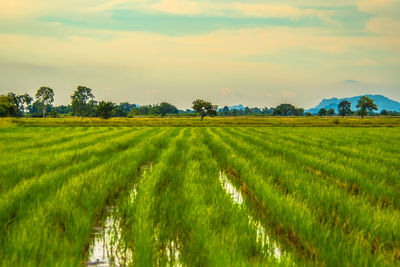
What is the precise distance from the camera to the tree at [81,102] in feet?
336

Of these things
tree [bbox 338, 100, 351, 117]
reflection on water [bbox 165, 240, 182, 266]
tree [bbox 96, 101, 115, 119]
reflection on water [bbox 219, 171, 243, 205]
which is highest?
tree [bbox 338, 100, 351, 117]

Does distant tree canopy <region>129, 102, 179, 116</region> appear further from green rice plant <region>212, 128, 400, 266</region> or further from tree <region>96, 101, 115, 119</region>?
green rice plant <region>212, 128, 400, 266</region>

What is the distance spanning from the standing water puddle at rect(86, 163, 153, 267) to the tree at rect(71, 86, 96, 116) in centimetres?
11360

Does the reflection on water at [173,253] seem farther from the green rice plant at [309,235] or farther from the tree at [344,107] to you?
the tree at [344,107]

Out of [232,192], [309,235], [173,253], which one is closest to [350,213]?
[309,235]

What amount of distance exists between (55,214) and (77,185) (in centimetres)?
88

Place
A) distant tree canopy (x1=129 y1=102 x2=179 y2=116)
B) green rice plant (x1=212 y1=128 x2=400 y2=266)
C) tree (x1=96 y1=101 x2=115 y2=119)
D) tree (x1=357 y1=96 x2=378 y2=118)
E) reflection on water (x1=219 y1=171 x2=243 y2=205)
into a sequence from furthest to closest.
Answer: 1. distant tree canopy (x1=129 y1=102 x2=179 y2=116)
2. tree (x1=357 y1=96 x2=378 y2=118)
3. tree (x1=96 y1=101 x2=115 y2=119)
4. reflection on water (x1=219 y1=171 x2=243 y2=205)
5. green rice plant (x1=212 y1=128 x2=400 y2=266)

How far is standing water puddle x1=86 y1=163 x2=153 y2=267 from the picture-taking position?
6.39 feet

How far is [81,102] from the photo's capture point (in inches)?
4134

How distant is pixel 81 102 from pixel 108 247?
386 feet

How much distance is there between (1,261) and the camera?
66.9 inches

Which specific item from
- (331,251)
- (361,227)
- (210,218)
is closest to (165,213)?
(210,218)

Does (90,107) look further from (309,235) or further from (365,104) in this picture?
(365,104)

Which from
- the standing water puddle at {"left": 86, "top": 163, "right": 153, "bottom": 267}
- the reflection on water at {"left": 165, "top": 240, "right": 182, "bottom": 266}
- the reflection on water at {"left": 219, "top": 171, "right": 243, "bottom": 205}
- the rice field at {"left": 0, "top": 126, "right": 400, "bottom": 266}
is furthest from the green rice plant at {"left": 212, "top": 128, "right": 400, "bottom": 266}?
the standing water puddle at {"left": 86, "top": 163, "right": 153, "bottom": 267}
